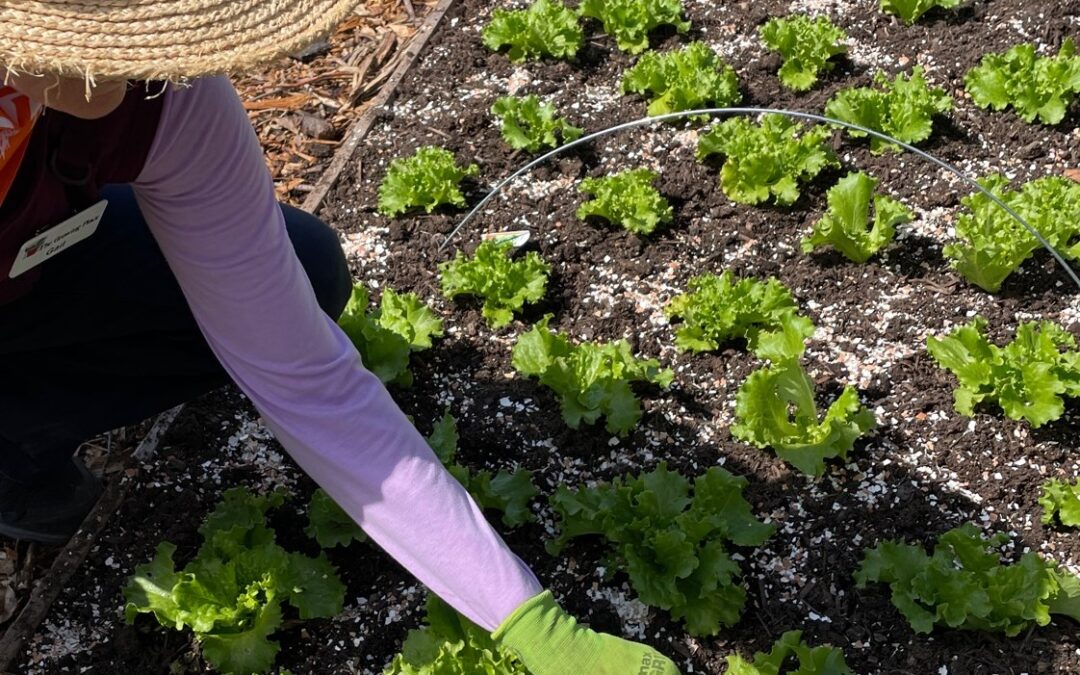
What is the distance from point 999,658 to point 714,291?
1.32 meters

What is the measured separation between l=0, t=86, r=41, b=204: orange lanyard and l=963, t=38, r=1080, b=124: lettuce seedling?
3418mm

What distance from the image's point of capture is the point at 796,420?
3.34 meters

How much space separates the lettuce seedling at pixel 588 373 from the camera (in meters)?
3.40

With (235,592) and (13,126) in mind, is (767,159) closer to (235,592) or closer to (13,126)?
(235,592)

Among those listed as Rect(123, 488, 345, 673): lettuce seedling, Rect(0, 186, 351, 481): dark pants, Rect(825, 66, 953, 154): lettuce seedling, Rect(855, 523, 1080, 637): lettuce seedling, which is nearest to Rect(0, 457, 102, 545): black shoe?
Rect(0, 186, 351, 481): dark pants

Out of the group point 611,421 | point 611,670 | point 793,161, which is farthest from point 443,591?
point 793,161

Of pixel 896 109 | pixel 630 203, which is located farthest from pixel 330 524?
pixel 896 109

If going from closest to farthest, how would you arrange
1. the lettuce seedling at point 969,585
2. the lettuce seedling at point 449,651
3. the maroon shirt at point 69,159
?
the maroon shirt at point 69,159
the lettuce seedling at point 449,651
the lettuce seedling at point 969,585

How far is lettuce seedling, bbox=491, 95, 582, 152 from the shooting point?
436cm

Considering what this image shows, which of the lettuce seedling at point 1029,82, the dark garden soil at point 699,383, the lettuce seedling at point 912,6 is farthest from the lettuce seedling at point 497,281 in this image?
the lettuce seedling at point 912,6

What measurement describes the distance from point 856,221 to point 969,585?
140 centimetres

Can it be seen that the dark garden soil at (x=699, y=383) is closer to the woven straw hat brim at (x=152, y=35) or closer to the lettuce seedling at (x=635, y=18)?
the lettuce seedling at (x=635, y=18)

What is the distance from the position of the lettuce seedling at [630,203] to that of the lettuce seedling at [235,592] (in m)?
1.57

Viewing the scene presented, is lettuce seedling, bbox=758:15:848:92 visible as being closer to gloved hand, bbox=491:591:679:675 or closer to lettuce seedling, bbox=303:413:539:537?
lettuce seedling, bbox=303:413:539:537
